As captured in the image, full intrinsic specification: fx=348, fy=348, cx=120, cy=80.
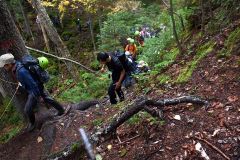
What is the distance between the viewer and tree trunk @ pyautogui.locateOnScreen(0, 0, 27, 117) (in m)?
7.41

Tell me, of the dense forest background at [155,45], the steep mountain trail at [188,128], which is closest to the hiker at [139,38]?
the dense forest background at [155,45]

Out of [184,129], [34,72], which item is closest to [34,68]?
[34,72]

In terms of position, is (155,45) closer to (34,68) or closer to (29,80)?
(34,68)

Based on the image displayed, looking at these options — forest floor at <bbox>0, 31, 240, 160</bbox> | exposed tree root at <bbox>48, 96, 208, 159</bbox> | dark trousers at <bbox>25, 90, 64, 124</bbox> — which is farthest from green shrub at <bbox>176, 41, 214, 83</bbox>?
dark trousers at <bbox>25, 90, 64, 124</bbox>

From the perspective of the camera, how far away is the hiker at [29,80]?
23.2 feet

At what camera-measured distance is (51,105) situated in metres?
8.22

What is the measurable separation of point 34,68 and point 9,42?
2.79 feet

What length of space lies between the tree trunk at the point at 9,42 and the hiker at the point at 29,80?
22cm

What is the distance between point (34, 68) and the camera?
727 centimetres

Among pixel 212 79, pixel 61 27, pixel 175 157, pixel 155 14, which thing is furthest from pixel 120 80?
pixel 61 27

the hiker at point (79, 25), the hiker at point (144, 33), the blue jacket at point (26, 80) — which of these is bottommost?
the hiker at point (79, 25)

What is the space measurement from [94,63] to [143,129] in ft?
58.4

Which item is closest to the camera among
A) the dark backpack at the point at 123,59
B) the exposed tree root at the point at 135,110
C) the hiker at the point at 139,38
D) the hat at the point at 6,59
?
the exposed tree root at the point at 135,110

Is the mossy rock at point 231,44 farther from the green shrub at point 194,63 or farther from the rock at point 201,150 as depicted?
the rock at point 201,150
